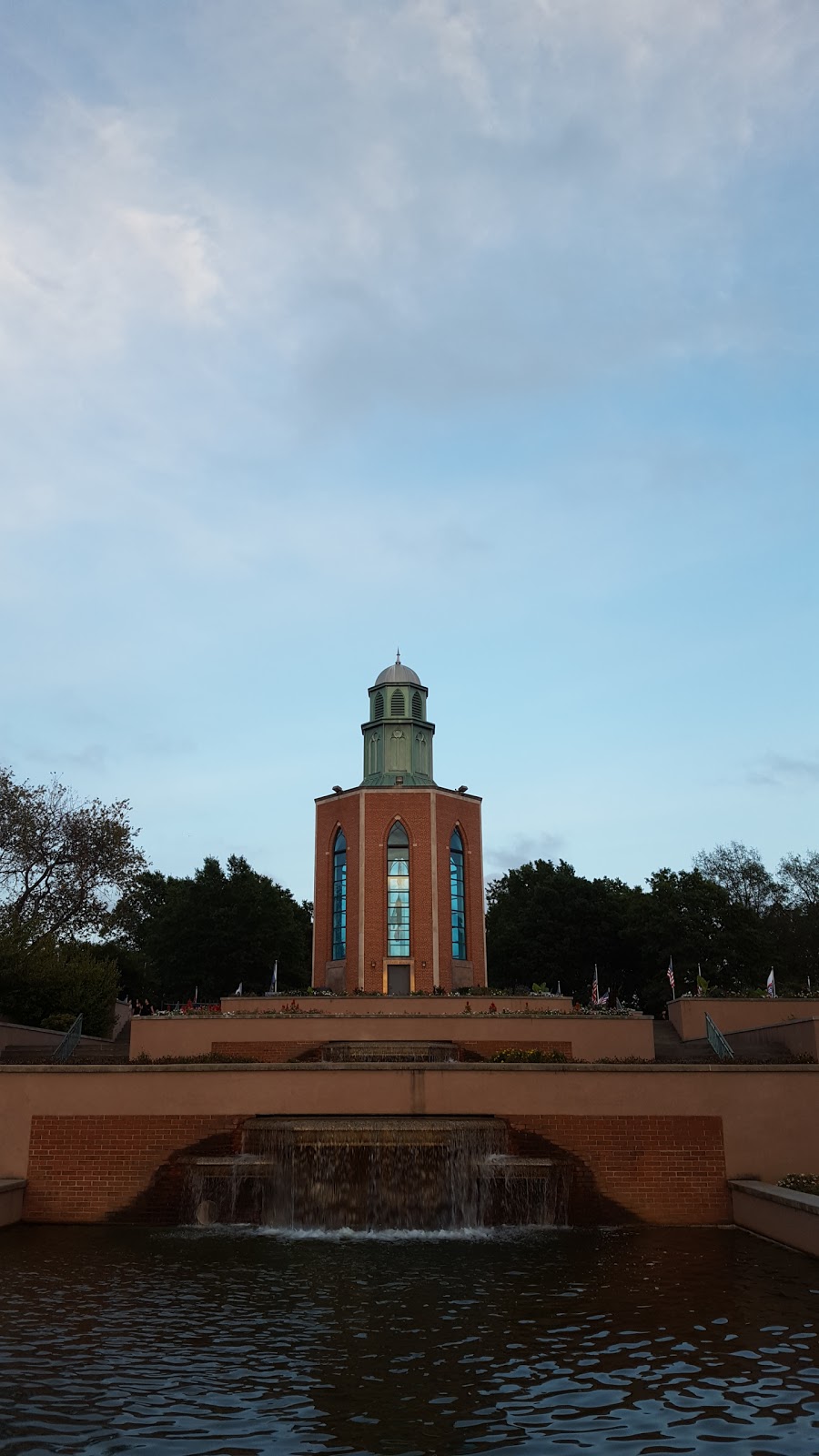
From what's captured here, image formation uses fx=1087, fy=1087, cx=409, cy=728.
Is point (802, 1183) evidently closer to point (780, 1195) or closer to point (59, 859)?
point (780, 1195)

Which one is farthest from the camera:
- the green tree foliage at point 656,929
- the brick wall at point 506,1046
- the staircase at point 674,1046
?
the green tree foliage at point 656,929

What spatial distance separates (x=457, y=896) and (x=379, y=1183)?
25.5m

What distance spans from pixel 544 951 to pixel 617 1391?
166 ft

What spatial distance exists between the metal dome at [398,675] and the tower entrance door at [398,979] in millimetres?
12015

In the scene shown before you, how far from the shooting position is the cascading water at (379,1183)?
15273 millimetres

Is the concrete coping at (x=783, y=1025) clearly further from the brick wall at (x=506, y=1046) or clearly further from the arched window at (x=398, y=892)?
the arched window at (x=398, y=892)

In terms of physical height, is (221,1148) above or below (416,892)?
below

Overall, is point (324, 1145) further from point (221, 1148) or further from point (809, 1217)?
point (809, 1217)

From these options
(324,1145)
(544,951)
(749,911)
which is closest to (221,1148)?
(324,1145)

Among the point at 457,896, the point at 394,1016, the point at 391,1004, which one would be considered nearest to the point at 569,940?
the point at 457,896

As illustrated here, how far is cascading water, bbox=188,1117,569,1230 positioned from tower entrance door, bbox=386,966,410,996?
910 inches

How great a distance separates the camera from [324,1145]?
50.7 ft

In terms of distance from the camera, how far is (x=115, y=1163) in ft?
53.3

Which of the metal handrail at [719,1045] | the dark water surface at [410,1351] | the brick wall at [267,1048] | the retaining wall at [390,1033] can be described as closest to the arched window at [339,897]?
the retaining wall at [390,1033]
